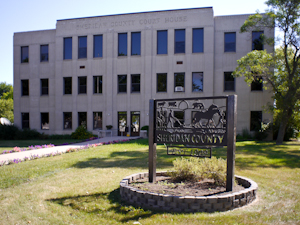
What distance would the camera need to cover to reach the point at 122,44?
26234 mm

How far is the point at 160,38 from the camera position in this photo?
→ 1003 inches

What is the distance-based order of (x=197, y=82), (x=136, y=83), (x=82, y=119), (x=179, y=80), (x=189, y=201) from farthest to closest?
(x=82, y=119) → (x=136, y=83) → (x=179, y=80) → (x=197, y=82) → (x=189, y=201)

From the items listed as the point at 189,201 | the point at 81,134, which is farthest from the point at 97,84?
the point at 189,201

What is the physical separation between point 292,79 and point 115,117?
51.6 ft

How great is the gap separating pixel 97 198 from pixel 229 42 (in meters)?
22.3

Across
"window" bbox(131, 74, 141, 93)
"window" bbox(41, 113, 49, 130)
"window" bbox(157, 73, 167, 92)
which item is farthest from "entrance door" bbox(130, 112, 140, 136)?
"window" bbox(41, 113, 49, 130)

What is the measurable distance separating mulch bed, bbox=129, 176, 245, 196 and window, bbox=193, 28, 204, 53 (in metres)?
19.6

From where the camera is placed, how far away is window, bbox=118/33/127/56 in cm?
2617

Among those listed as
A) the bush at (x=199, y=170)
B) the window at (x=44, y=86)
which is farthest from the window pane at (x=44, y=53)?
the bush at (x=199, y=170)

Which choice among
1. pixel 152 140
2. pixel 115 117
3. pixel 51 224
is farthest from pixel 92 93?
pixel 51 224

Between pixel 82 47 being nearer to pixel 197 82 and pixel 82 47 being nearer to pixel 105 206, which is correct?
pixel 197 82

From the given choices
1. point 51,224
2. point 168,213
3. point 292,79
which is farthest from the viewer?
point 292,79

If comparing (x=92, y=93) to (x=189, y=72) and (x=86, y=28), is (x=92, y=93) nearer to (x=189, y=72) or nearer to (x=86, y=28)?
(x=86, y=28)

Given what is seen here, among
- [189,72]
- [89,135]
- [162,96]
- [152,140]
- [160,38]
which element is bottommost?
[89,135]
